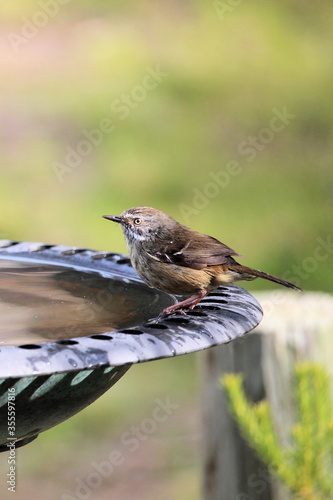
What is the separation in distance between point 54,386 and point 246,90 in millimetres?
6811

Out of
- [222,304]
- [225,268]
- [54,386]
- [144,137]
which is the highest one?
[144,137]

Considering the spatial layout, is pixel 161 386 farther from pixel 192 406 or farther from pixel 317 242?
pixel 317 242

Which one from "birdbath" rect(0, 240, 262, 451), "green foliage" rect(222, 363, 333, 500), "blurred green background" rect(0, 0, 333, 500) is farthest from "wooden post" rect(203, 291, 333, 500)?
"blurred green background" rect(0, 0, 333, 500)

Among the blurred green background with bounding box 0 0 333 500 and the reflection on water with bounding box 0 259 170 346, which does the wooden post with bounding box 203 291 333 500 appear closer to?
the reflection on water with bounding box 0 259 170 346

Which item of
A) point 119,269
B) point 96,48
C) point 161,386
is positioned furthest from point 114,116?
point 119,269

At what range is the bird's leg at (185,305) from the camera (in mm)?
2241

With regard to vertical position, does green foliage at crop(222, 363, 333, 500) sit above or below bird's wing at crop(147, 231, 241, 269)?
below

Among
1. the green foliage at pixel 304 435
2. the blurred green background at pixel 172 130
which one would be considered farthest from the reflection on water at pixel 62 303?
the blurred green background at pixel 172 130

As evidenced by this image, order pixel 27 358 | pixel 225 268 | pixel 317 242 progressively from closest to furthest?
pixel 27 358
pixel 225 268
pixel 317 242

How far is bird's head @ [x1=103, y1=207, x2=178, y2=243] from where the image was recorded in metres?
2.53

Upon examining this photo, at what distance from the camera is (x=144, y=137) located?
7.77 metres

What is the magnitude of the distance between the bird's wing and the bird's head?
62 millimetres

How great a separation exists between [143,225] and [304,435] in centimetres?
130

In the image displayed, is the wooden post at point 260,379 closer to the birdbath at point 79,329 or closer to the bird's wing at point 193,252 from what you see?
the birdbath at point 79,329
